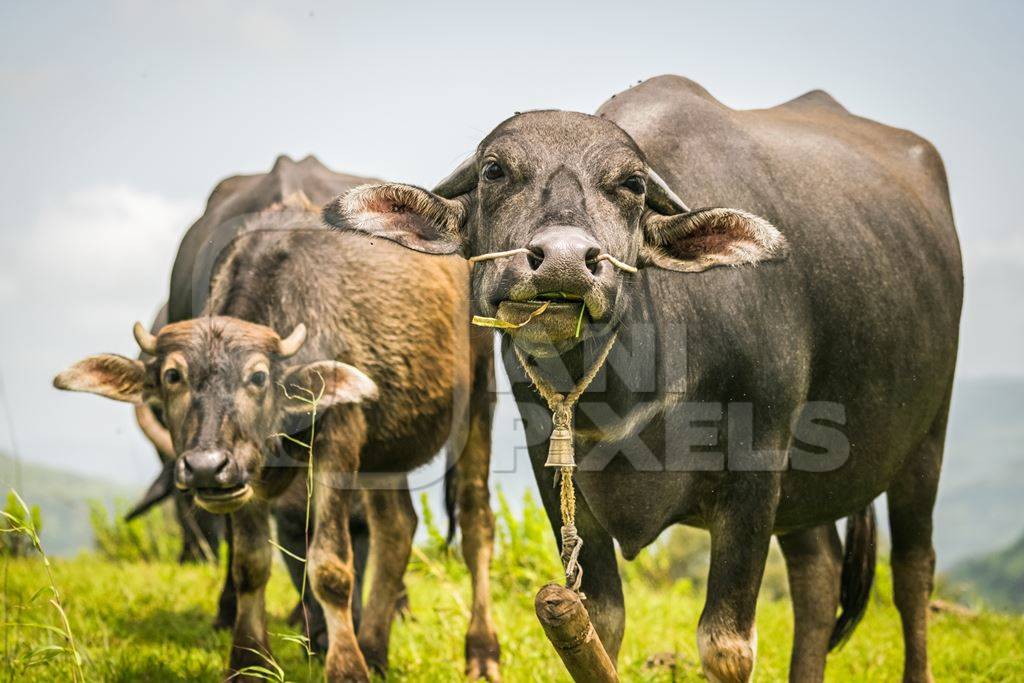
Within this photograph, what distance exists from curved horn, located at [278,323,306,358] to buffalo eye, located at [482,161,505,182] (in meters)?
2.15

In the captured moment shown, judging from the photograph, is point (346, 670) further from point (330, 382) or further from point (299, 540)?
point (299, 540)

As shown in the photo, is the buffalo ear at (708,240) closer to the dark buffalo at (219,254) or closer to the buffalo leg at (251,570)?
the buffalo leg at (251,570)

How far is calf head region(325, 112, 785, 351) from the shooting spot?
3045mm

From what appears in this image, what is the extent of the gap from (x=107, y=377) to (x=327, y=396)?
1.07 metres

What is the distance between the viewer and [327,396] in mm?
5270

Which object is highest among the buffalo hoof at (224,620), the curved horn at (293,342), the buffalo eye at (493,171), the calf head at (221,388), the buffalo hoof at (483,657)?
the buffalo eye at (493,171)

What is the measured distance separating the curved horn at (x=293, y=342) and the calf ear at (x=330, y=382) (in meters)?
0.08

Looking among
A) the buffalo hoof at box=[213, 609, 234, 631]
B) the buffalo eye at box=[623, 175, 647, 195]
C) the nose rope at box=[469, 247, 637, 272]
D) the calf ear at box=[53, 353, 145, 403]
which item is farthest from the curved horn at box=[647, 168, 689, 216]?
the buffalo hoof at box=[213, 609, 234, 631]

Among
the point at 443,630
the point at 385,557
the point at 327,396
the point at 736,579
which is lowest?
the point at 443,630

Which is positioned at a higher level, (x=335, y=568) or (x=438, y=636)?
(x=335, y=568)

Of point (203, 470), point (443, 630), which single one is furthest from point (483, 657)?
point (203, 470)

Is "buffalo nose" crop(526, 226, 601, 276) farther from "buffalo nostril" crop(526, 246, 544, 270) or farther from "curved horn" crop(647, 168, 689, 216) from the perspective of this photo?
"curved horn" crop(647, 168, 689, 216)

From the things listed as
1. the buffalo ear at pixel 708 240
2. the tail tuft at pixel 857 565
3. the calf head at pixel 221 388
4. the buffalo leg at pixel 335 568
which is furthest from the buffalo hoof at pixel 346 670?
the buffalo ear at pixel 708 240

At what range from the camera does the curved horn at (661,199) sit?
3.67 m
